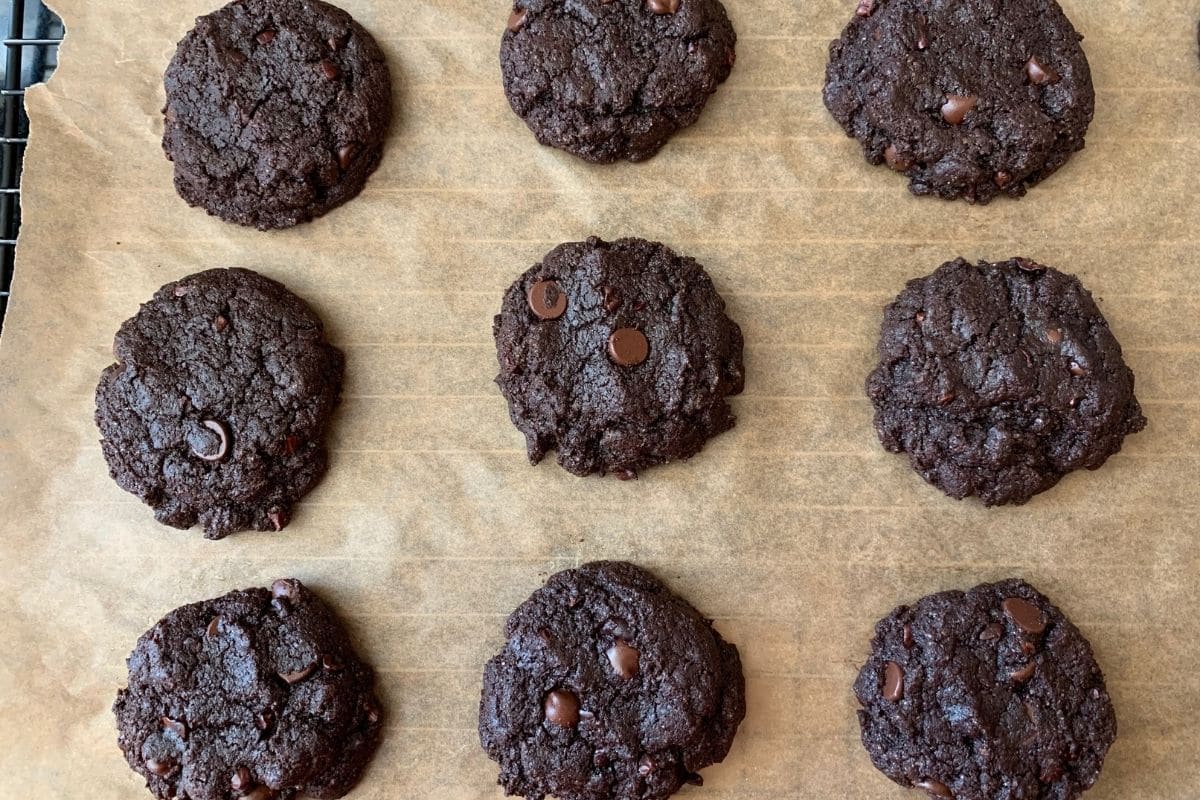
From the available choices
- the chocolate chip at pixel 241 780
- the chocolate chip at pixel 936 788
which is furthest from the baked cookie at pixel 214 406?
the chocolate chip at pixel 936 788

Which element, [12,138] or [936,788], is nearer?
[936,788]

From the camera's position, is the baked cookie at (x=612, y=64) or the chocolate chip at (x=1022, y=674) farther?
the baked cookie at (x=612, y=64)

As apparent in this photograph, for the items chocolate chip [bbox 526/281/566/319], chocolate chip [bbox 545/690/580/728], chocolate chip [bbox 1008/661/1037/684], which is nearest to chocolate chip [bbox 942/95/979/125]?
chocolate chip [bbox 526/281/566/319]

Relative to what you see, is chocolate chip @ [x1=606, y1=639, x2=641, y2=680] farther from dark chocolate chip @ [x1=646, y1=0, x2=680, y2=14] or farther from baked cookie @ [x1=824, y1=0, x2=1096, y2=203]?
dark chocolate chip @ [x1=646, y1=0, x2=680, y2=14]

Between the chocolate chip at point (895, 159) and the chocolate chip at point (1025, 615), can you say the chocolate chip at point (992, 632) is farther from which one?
the chocolate chip at point (895, 159)

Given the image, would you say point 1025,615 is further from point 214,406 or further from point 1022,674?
point 214,406

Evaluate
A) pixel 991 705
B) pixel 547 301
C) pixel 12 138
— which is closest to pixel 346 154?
pixel 547 301

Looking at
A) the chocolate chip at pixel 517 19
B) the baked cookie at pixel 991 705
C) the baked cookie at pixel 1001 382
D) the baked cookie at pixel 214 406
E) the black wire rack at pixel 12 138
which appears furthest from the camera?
the black wire rack at pixel 12 138
